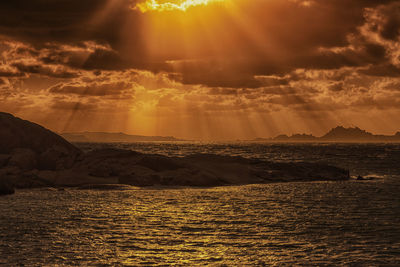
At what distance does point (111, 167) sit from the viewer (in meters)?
50.3

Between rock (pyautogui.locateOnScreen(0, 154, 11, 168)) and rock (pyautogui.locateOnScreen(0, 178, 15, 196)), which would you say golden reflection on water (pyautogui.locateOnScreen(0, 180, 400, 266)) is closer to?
rock (pyautogui.locateOnScreen(0, 178, 15, 196))

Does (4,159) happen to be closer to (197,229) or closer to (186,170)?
(186,170)

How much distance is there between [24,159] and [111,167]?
9.43 m

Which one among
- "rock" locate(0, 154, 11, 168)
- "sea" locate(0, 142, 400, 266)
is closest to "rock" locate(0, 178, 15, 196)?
"sea" locate(0, 142, 400, 266)

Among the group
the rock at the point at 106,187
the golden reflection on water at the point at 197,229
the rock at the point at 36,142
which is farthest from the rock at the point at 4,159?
the golden reflection on water at the point at 197,229

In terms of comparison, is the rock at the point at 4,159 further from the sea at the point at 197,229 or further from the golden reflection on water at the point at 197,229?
the golden reflection on water at the point at 197,229

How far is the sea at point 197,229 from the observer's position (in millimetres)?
17969

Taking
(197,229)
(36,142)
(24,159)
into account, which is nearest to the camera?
(197,229)

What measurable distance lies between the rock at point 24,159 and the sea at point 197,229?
431 inches

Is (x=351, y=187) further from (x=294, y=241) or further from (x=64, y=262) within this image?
(x=64, y=262)

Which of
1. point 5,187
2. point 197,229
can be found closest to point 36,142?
point 5,187

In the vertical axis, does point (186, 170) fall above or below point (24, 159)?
below

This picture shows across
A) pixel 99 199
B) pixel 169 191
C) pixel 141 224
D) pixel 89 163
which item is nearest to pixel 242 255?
pixel 141 224

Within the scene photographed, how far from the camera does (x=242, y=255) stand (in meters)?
18.3
